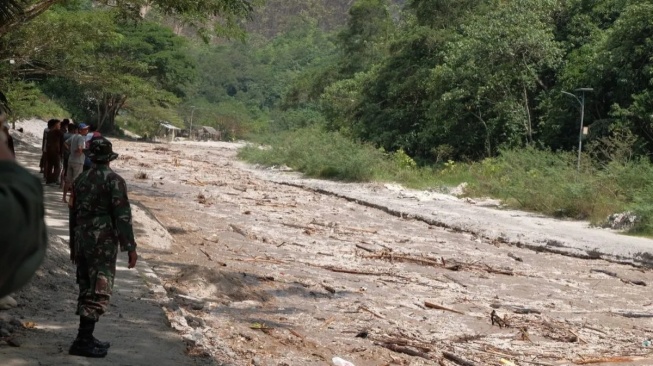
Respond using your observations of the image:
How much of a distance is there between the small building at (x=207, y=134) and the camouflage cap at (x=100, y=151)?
9806cm

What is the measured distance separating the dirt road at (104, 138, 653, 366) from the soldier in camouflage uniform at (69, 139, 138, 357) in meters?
1.48

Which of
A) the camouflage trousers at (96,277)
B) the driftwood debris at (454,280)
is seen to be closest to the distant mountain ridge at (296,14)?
the driftwood debris at (454,280)

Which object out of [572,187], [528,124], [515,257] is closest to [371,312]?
[515,257]

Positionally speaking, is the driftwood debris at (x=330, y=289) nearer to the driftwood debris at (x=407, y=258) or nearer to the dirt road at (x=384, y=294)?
the dirt road at (x=384, y=294)

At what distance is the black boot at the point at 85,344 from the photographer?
631 cm

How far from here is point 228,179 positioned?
1363 inches

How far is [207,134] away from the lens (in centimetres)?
10512

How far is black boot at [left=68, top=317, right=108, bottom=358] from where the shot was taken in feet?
20.7

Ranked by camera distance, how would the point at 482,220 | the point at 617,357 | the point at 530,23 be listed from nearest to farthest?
the point at 617,357 → the point at 482,220 → the point at 530,23

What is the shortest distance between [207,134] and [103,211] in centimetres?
9964

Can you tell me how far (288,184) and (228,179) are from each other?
2285 mm

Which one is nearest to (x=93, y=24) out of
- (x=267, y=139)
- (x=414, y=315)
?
(x=414, y=315)

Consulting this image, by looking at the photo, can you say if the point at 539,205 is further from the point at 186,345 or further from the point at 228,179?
the point at 186,345

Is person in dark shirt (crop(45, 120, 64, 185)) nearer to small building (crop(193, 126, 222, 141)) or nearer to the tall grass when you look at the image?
the tall grass
